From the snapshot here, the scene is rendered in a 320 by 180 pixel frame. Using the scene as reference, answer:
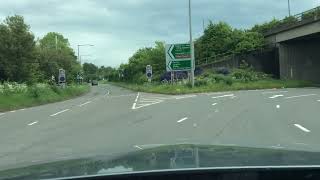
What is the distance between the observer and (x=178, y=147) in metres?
5.47

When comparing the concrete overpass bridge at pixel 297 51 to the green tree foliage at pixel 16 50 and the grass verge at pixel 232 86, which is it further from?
the green tree foliage at pixel 16 50

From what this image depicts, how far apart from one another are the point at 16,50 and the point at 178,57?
589 inches

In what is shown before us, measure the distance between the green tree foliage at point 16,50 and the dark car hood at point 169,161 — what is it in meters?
58.0

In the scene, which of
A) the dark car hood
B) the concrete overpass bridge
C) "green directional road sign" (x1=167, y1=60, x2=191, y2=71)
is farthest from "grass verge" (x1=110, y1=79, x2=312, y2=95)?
the dark car hood

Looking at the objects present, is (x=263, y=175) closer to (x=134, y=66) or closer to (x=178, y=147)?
(x=178, y=147)

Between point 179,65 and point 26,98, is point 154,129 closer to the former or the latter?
point 26,98

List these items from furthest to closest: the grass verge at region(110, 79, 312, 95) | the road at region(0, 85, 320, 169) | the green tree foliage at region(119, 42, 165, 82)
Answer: the green tree foliage at region(119, 42, 165, 82) < the grass verge at region(110, 79, 312, 95) < the road at region(0, 85, 320, 169)

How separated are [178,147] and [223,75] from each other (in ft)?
210

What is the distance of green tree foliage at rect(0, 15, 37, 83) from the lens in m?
61.8

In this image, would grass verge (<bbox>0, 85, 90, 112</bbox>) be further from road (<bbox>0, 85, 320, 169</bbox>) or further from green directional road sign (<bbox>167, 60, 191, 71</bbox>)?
road (<bbox>0, 85, 320, 169</bbox>)

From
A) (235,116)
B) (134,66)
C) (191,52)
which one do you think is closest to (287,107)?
(235,116)

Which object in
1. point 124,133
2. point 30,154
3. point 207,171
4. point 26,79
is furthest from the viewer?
point 26,79

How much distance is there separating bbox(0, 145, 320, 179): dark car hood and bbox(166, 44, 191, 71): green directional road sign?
55.8 metres

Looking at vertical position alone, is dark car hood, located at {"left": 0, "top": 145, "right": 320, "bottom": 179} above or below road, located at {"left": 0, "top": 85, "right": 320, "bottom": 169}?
above
